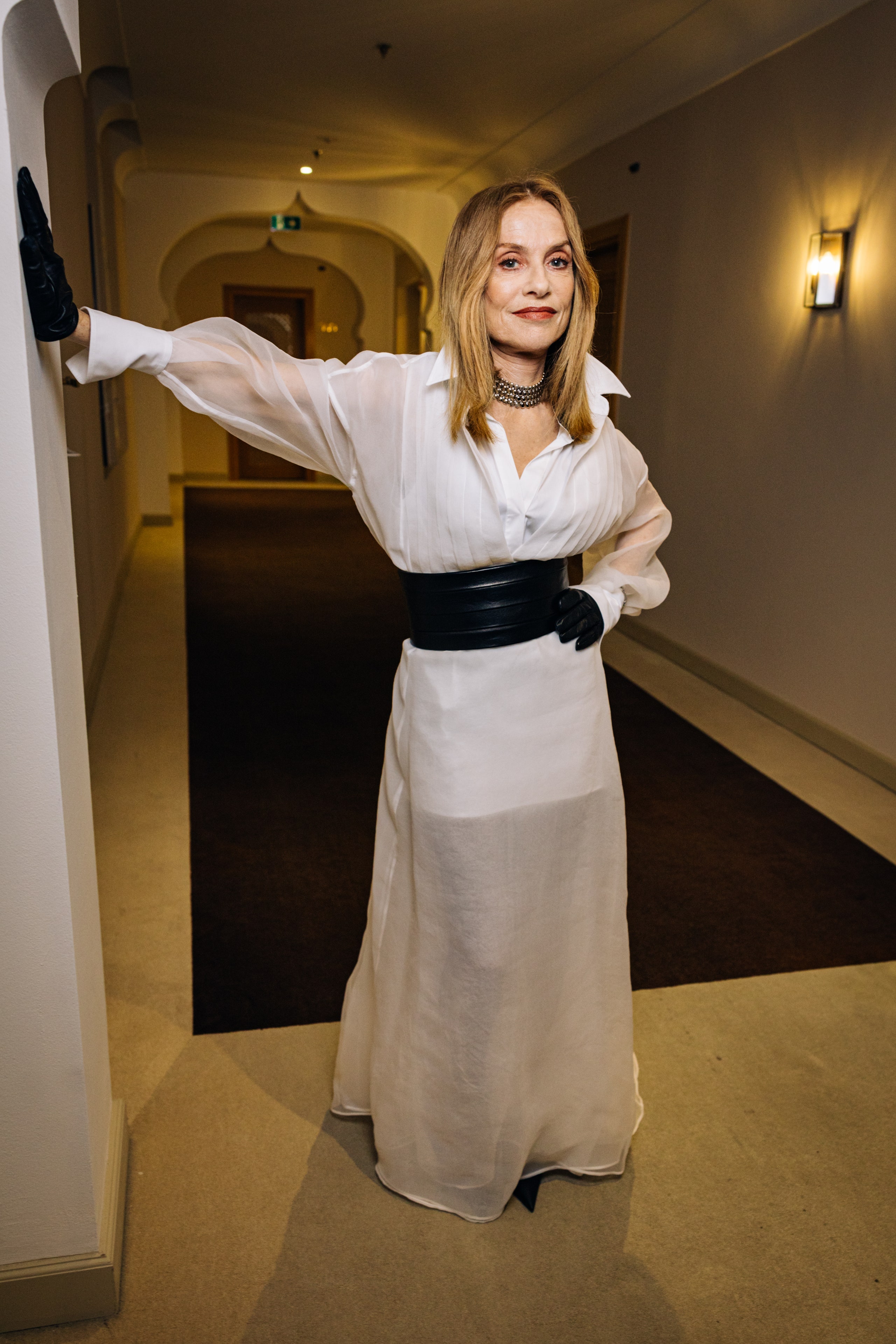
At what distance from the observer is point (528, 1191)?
82.0 inches

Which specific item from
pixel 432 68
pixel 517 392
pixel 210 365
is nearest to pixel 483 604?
pixel 517 392

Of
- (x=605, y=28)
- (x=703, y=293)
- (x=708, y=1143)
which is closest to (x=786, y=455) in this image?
(x=703, y=293)

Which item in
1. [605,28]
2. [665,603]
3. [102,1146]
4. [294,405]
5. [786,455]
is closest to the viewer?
[294,405]

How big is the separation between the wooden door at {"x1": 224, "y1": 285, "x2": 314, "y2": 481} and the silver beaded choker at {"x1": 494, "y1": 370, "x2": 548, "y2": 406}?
49.0 feet

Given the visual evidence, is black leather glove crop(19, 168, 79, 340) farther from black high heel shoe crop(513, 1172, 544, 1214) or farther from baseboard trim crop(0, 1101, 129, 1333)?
black high heel shoe crop(513, 1172, 544, 1214)

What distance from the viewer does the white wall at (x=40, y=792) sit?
139cm

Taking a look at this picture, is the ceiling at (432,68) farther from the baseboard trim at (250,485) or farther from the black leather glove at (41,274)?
the baseboard trim at (250,485)

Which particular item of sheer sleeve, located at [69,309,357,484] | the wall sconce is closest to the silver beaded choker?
sheer sleeve, located at [69,309,357,484]

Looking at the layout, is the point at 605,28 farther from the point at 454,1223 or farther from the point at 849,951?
the point at 454,1223

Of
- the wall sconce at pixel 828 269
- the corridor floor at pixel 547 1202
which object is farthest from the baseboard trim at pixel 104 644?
the wall sconce at pixel 828 269

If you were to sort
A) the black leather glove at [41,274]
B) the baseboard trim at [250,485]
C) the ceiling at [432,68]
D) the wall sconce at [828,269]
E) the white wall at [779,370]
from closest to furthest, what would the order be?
the black leather glove at [41,274], the white wall at [779,370], the wall sconce at [828,269], the ceiling at [432,68], the baseboard trim at [250,485]

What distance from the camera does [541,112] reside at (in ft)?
23.5

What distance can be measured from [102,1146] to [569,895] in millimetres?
1010

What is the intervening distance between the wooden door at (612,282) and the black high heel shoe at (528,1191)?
5.37m
